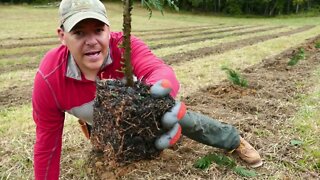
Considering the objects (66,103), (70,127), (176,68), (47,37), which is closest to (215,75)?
(176,68)

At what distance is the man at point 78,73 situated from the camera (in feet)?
8.16

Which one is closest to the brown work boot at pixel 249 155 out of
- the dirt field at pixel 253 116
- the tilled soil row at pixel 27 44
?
the dirt field at pixel 253 116

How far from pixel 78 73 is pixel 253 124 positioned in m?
2.22

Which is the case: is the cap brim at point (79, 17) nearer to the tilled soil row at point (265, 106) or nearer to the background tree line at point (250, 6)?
the tilled soil row at point (265, 106)

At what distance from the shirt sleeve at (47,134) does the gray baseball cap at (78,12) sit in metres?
0.48

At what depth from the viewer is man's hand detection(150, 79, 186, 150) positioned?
7.45 ft

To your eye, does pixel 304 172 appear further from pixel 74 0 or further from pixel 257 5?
pixel 257 5

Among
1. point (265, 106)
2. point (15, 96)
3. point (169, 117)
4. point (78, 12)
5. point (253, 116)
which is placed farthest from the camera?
point (15, 96)

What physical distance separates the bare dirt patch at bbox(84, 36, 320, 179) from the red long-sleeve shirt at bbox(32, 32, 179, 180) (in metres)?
0.43

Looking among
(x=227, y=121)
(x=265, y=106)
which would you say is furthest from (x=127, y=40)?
(x=265, y=106)

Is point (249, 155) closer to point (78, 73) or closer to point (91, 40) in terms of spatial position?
point (78, 73)

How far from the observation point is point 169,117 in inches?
91.4

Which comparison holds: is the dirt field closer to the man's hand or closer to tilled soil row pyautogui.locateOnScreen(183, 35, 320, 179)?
tilled soil row pyautogui.locateOnScreen(183, 35, 320, 179)

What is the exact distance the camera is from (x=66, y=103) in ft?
9.37
